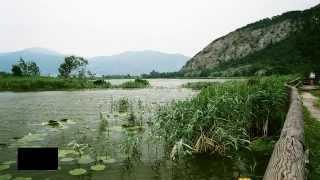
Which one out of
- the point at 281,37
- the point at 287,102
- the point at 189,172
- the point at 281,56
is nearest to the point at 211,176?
the point at 189,172

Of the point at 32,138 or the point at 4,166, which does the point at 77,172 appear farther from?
the point at 32,138

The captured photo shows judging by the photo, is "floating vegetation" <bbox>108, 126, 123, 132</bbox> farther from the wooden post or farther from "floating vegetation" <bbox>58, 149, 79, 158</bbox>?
the wooden post

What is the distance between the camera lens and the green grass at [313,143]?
8278 mm

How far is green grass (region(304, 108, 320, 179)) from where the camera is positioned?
828cm

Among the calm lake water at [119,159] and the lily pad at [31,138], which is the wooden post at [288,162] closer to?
the calm lake water at [119,159]

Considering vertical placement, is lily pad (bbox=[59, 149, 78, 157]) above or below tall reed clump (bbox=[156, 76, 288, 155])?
below

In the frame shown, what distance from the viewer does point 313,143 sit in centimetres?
1084

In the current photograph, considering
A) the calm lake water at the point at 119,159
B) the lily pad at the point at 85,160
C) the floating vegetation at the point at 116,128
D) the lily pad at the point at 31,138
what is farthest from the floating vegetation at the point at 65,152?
the floating vegetation at the point at 116,128

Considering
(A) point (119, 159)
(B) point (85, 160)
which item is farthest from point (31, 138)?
(A) point (119, 159)

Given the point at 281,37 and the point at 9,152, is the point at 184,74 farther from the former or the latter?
the point at 9,152

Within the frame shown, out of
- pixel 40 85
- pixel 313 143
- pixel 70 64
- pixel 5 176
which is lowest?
pixel 5 176

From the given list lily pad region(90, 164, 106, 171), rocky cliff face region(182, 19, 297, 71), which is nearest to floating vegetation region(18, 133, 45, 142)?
lily pad region(90, 164, 106, 171)
